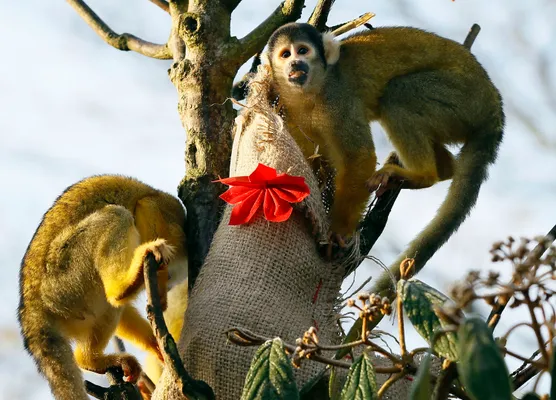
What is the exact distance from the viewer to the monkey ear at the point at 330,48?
14.5 feet

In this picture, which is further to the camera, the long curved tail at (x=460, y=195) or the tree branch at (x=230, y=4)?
the tree branch at (x=230, y=4)

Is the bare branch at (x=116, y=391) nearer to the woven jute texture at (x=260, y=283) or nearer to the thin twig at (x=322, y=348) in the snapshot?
the woven jute texture at (x=260, y=283)

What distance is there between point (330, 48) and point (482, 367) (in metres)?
3.12

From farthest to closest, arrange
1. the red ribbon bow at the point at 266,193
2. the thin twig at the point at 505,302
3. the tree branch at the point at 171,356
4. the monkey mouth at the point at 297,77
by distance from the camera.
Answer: the monkey mouth at the point at 297,77
the red ribbon bow at the point at 266,193
the tree branch at the point at 171,356
the thin twig at the point at 505,302

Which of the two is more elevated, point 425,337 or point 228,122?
point 228,122

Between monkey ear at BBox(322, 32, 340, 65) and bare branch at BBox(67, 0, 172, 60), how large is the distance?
2.89ft

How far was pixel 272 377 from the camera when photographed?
2.09m

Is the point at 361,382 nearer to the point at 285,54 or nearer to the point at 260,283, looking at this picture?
the point at 260,283

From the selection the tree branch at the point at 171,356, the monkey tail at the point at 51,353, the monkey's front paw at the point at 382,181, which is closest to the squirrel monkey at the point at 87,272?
the monkey tail at the point at 51,353

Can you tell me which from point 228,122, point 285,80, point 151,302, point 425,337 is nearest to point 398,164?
point 285,80

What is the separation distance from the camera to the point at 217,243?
3.23m

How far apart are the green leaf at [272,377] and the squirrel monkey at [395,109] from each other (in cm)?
175

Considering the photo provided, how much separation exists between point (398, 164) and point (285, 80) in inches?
31.1

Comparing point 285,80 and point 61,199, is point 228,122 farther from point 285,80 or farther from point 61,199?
point 61,199
